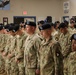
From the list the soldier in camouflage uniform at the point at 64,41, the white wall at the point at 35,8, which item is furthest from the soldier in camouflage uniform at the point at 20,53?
the white wall at the point at 35,8

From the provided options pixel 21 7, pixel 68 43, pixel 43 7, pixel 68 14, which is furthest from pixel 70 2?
pixel 68 43

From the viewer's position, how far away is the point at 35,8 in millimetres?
12883

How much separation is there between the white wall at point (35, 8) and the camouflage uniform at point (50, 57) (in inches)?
353

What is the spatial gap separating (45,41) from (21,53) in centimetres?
141

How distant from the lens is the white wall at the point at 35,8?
40.8ft

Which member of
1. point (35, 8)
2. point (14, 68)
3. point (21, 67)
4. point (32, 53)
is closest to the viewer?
point (32, 53)

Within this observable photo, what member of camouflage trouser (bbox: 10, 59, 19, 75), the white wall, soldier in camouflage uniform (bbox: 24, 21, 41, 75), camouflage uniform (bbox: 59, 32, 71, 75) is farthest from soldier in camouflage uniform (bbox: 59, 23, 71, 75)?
the white wall

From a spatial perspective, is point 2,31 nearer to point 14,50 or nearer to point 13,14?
point 14,50

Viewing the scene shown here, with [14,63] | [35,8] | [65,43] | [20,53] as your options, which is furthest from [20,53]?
[35,8]

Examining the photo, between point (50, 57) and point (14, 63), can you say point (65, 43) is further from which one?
point (50, 57)

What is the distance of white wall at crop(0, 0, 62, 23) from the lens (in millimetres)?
12422

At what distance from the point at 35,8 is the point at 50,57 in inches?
377

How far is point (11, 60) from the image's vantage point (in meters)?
5.41

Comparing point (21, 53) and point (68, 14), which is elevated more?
point (68, 14)
